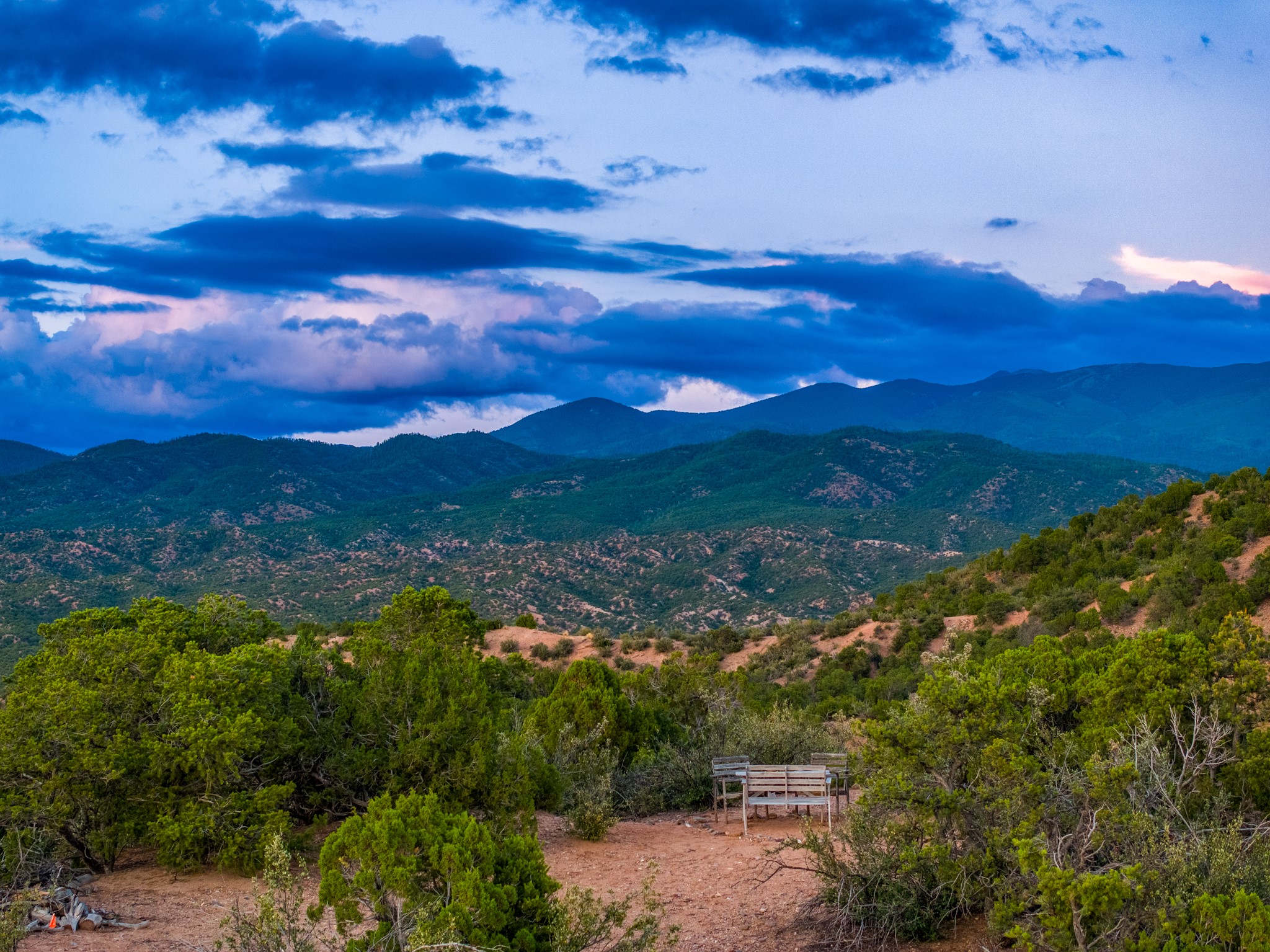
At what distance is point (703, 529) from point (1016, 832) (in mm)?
82567

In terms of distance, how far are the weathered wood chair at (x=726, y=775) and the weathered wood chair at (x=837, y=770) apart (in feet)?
4.21

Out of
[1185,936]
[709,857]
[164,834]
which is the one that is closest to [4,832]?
[164,834]

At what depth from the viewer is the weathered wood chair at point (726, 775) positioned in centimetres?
1477

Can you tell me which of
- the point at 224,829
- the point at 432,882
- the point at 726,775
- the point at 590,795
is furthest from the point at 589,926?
the point at 726,775

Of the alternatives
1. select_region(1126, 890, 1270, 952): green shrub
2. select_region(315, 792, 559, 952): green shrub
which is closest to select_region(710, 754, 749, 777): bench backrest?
select_region(315, 792, 559, 952): green shrub

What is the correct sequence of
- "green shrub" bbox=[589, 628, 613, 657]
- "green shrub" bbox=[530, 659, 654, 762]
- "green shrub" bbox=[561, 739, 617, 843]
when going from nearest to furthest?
"green shrub" bbox=[561, 739, 617, 843] → "green shrub" bbox=[530, 659, 654, 762] → "green shrub" bbox=[589, 628, 613, 657]

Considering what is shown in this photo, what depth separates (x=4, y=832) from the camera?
1047cm

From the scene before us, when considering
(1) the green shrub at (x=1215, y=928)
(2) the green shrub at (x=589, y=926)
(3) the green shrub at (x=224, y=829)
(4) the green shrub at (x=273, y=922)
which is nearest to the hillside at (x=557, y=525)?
(3) the green shrub at (x=224, y=829)

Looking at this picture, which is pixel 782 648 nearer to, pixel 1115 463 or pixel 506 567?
pixel 506 567

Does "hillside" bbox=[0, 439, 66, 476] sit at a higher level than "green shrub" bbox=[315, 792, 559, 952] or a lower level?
higher

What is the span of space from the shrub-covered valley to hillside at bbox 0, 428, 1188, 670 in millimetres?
45484

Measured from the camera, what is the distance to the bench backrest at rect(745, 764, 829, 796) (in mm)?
14414

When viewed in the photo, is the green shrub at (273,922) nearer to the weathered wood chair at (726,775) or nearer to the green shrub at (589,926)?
the green shrub at (589,926)

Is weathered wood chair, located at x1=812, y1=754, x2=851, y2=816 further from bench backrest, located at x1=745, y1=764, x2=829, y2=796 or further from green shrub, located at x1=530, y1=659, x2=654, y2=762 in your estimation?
green shrub, located at x1=530, y1=659, x2=654, y2=762
